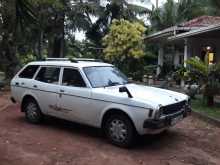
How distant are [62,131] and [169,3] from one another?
2841 centimetres

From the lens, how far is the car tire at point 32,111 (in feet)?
33.1

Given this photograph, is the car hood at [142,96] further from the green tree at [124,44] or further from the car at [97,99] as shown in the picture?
the green tree at [124,44]

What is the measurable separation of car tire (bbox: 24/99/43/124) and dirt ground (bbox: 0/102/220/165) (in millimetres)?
177

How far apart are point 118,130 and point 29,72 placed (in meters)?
3.75


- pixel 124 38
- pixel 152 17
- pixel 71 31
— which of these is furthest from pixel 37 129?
pixel 152 17

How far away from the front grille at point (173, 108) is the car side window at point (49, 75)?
304cm

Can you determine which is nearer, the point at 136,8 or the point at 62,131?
the point at 62,131

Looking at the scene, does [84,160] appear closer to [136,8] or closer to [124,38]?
[124,38]

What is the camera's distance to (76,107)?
8.77m

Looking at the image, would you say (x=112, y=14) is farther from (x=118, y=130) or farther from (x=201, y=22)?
(x=118, y=130)

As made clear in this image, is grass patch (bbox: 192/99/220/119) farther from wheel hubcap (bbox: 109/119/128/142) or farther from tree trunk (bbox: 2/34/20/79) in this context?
tree trunk (bbox: 2/34/20/79)

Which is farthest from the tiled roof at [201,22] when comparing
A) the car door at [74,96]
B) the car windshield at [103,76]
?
the car door at [74,96]

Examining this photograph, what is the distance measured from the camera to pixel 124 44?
26938 mm

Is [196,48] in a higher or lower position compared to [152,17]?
lower
